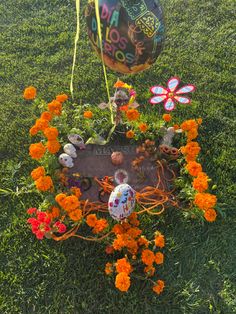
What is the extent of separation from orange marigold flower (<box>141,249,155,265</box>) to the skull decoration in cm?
127

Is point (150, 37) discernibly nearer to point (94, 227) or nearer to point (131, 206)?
point (131, 206)

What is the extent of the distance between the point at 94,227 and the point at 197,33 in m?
3.33

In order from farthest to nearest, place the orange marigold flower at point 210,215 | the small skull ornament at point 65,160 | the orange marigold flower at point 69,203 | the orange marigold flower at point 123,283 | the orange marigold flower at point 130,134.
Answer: the orange marigold flower at point 130,134, the small skull ornament at point 65,160, the orange marigold flower at point 210,215, the orange marigold flower at point 69,203, the orange marigold flower at point 123,283

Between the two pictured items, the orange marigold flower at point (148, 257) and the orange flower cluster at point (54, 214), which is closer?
the orange marigold flower at point (148, 257)

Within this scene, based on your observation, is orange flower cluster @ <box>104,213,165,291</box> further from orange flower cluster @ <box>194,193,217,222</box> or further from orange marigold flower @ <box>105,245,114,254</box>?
orange flower cluster @ <box>194,193,217,222</box>

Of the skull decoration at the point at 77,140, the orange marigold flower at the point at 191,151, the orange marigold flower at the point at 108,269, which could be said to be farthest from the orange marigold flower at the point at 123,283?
the skull decoration at the point at 77,140

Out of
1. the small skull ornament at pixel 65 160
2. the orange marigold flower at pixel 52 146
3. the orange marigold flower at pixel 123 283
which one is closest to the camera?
the orange marigold flower at pixel 123 283

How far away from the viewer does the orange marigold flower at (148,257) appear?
3.04m

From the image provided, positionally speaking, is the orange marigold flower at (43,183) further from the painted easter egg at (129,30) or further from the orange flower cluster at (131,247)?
the painted easter egg at (129,30)

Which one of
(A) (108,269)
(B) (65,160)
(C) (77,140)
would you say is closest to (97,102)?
(C) (77,140)

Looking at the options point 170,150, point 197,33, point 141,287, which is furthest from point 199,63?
point 141,287

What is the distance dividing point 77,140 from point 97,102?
760mm

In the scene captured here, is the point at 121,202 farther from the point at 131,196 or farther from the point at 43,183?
the point at 43,183

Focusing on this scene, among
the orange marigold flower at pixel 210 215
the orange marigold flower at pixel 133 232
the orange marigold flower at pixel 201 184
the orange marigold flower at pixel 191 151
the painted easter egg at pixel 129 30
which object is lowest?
the orange marigold flower at pixel 133 232
